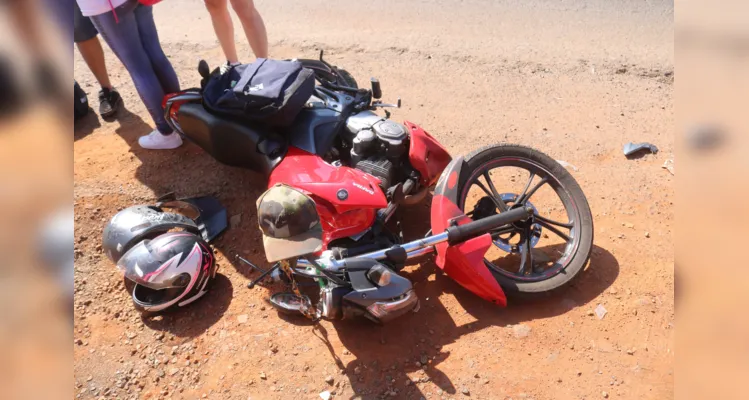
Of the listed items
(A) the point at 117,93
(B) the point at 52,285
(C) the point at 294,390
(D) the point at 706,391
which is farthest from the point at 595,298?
(A) the point at 117,93

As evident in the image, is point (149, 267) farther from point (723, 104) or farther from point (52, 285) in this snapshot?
point (723, 104)

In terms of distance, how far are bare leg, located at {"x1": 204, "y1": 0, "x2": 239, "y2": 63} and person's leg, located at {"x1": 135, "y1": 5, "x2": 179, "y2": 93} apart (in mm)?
558

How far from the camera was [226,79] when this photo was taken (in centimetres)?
360

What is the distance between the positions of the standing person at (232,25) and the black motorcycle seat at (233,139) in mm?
919

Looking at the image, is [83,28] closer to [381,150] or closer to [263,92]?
[263,92]

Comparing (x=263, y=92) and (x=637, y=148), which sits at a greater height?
(x=263, y=92)

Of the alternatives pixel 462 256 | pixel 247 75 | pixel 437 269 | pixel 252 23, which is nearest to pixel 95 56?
pixel 252 23

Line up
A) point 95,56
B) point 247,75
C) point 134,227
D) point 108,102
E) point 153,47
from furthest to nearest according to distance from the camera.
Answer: point 108,102, point 95,56, point 153,47, point 247,75, point 134,227

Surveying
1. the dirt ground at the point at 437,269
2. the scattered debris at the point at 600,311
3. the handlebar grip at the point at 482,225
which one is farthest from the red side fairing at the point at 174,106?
the scattered debris at the point at 600,311

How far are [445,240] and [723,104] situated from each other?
6.98ft

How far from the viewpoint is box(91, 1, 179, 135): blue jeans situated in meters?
3.64

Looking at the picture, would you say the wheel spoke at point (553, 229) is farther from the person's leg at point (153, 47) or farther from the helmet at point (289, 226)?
the person's leg at point (153, 47)

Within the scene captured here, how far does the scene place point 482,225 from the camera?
297 cm

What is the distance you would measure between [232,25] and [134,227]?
7.21ft
